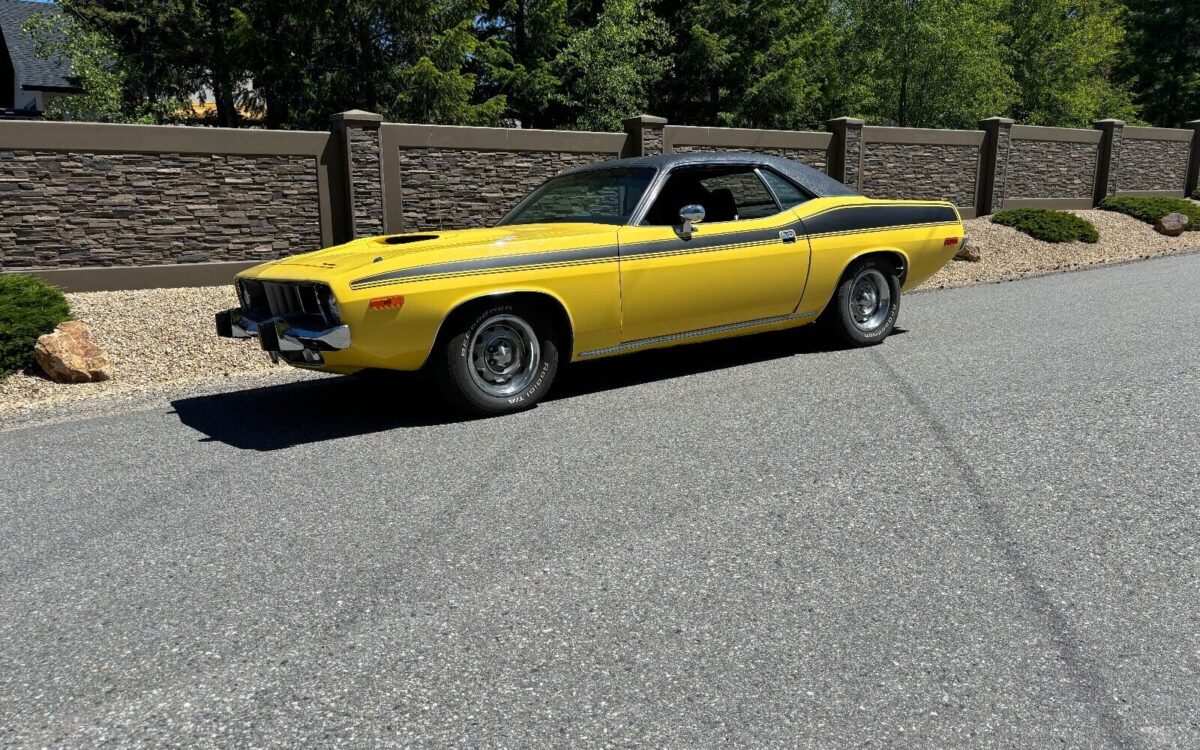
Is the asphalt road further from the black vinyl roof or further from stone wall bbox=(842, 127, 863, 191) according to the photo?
stone wall bbox=(842, 127, 863, 191)

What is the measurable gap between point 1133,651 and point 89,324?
8.80 meters

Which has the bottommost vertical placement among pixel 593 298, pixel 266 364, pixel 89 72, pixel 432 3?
pixel 266 364

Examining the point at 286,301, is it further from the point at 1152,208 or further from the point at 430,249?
the point at 1152,208

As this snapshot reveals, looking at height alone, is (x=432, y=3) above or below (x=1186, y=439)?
above

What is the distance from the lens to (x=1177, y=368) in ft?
21.8

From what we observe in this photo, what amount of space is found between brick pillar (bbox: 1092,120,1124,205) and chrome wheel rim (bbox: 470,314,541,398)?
2007 centimetres

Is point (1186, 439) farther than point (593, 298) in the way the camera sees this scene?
No

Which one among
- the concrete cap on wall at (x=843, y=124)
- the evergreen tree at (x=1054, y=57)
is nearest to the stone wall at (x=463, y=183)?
the concrete cap on wall at (x=843, y=124)

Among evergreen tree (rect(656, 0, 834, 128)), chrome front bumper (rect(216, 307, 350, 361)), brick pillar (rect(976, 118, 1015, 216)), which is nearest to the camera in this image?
chrome front bumper (rect(216, 307, 350, 361))

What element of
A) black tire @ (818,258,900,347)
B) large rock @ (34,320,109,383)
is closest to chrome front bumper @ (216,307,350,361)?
large rock @ (34,320,109,383)

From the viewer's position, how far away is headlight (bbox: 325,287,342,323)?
524 centimetres

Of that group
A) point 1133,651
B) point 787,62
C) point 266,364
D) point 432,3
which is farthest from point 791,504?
point 787,62

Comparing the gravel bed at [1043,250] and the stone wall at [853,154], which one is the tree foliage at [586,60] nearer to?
the stone wall at [853,154]

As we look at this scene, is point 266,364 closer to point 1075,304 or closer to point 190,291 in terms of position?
point 190,291
